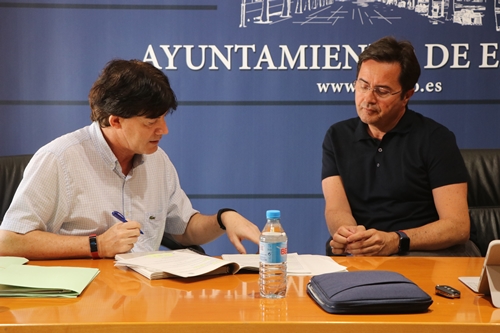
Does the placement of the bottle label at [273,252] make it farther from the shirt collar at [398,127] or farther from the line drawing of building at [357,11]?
the line drawing of building at [357,11]

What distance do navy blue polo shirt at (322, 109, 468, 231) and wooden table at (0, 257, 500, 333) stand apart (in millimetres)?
880

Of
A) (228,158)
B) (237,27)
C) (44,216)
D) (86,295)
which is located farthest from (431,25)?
(86,295)

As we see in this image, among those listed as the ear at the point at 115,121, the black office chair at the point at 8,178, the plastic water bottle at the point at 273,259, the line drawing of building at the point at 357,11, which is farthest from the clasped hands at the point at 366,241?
the line drawing of building at the point at 357,11

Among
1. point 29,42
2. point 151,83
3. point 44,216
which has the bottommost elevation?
point 44,216

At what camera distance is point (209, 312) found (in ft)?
4.55

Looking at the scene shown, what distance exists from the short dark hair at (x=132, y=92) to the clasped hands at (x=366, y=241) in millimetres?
811

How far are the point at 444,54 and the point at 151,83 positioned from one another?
2076 millimetres

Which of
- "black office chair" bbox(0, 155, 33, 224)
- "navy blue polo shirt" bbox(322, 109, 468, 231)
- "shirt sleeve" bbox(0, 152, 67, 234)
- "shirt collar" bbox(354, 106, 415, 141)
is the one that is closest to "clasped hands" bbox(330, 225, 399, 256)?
"navy blue polo shirt" bbox(322, 109, 468, 231)

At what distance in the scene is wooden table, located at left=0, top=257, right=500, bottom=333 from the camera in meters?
1.30

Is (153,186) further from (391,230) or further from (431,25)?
(431,25)

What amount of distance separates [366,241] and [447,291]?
2.43ft

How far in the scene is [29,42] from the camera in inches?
139

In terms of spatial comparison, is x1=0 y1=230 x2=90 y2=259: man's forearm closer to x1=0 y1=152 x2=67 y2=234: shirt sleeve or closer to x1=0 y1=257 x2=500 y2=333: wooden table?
x1=0 y1=152 x2=67 y2=234: shirt sleeve

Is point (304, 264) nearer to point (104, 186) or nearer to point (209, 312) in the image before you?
point (209, 312)
